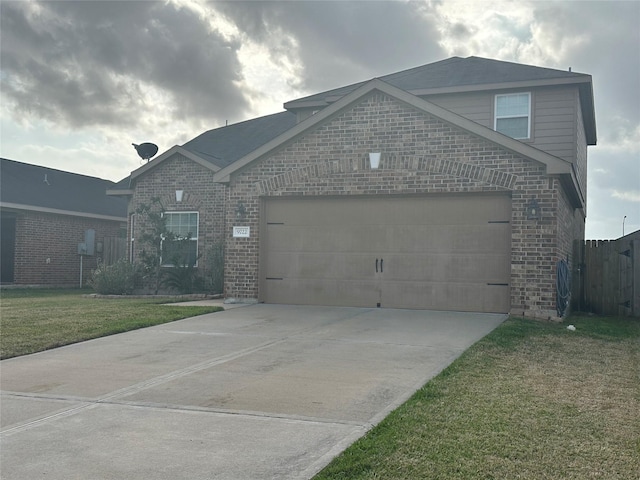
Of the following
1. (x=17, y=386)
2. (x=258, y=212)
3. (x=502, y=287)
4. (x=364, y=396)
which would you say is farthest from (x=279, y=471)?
(x=258, y=212)

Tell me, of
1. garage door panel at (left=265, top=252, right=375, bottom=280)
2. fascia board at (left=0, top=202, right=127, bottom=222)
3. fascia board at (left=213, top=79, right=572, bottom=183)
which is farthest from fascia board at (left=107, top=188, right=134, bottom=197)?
garage door panel at (left=265, top=252, right=375, bottom=280)

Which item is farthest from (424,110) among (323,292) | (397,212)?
(323,292)

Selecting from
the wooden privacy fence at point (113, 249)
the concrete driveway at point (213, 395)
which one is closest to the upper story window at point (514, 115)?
the concrete driveway at point (213, 395)

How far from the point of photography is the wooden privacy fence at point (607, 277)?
49.8ft

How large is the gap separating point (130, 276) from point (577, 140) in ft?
43.6

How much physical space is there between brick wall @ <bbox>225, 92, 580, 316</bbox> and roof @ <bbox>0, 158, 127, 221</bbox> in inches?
482

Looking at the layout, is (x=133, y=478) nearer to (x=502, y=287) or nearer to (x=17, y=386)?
(x=17, y=386)

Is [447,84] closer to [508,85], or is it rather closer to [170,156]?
[508,85]

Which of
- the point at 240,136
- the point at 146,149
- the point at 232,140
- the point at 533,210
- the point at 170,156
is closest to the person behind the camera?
the point at 533,210

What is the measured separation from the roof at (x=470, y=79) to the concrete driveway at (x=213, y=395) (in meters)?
8.57

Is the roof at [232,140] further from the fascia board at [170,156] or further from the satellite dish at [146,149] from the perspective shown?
the satellite dish at [146,149]

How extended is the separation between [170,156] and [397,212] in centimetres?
911

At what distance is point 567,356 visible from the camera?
29.1ft

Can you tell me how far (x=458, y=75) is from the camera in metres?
18.9
